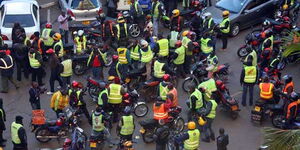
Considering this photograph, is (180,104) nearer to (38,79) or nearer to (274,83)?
(274,83)

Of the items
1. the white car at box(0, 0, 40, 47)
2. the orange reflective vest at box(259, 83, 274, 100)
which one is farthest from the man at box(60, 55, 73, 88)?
the orange reflective vest at box(259, 83, 274, 100)

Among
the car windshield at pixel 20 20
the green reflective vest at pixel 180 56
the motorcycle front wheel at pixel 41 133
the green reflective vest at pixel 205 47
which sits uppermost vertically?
the car windshield at pixel 20 20

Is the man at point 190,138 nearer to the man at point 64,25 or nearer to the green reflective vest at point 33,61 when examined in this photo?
the green reflective vest at point 33,61

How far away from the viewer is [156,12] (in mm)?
21438

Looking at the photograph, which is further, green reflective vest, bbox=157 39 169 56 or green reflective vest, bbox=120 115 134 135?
green reflective vest, bbox=157 39 169 56

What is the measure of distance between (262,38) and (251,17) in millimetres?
3102

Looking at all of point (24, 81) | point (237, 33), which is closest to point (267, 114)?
point (237, 33)

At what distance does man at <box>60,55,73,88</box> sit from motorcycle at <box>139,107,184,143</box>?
11.9 ft

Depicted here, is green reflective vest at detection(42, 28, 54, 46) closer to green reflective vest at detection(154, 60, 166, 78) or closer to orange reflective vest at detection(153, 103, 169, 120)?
green reflective vest at detection(154, 60, 166, 78)

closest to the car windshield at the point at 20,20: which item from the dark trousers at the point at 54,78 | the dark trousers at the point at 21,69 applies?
the dark trousers at the point at 21,69

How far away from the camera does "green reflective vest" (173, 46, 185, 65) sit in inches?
703

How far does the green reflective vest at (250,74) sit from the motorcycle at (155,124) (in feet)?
8.73

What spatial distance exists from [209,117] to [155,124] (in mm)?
1491

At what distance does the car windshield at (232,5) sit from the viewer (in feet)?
71.4
